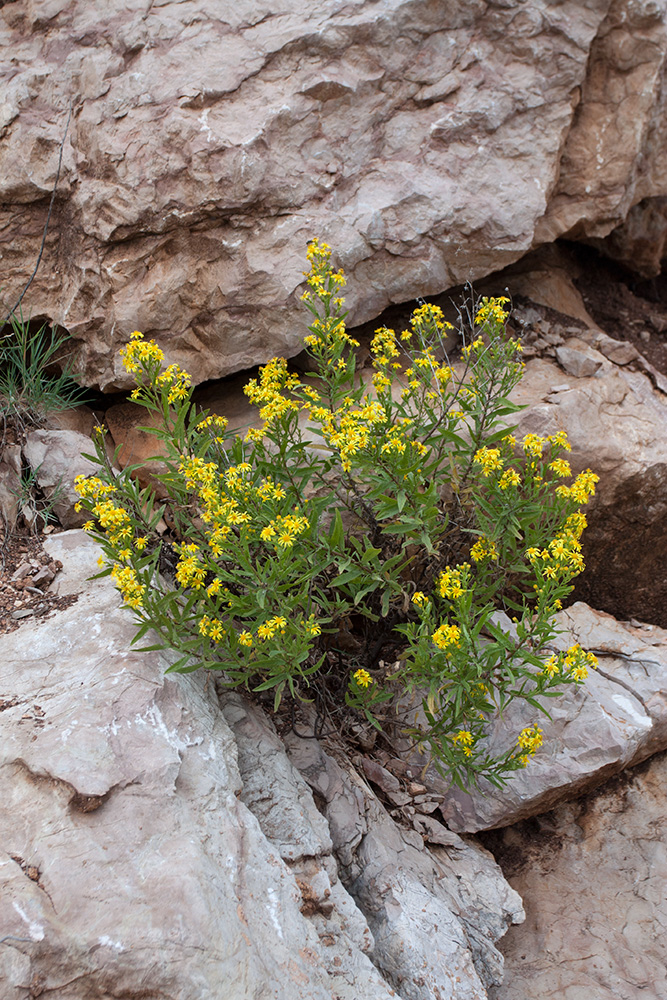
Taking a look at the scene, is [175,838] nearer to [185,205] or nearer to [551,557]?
[551,557]

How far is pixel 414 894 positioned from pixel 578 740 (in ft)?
3.87

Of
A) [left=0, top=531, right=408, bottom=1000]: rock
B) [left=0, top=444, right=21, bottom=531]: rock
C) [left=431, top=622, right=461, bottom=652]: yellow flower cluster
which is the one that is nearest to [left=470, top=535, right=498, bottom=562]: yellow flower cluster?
[left=431, top=622, right=461, bottom=652]: yellow flower cluster

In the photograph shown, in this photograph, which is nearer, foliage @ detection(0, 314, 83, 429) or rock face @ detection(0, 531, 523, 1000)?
rock face @ detection(0, 531, 523, 1000)

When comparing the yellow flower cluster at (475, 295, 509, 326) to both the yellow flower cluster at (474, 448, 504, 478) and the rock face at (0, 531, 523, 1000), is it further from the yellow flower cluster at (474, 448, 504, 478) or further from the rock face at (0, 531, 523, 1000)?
the rock face at (0, 531, 523, 1000)

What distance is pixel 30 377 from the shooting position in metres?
4.10

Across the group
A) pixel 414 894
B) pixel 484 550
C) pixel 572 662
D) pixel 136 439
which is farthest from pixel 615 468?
pixel 136 439

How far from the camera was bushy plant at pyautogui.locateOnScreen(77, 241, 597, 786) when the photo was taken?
2.78 m

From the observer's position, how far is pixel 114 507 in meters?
2.87

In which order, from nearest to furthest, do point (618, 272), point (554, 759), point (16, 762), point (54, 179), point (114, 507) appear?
1. point (16, 762)
2. point (114, 507)
3. point (554, 759)
4. point (54, 179)
5. point (618, 272)

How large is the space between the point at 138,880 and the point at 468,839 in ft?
6.38

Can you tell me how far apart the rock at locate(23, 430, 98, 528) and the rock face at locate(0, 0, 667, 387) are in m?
0.46

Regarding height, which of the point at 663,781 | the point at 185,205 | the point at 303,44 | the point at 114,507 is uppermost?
the point at 303,44

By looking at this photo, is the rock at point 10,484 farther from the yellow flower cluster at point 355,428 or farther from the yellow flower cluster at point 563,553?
the yellow flower cluster at point 563,553

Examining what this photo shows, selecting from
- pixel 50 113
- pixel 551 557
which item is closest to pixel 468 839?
pixel 551 557
